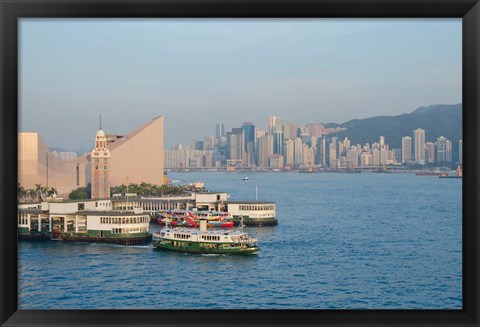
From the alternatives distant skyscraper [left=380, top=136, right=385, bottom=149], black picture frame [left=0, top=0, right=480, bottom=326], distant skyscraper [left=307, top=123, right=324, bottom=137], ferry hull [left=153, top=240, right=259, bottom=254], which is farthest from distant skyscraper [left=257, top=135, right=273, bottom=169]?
black picture frame [left=0, top=0, right=480, bottom=326]

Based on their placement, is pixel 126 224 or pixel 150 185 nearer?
pixel 126 224

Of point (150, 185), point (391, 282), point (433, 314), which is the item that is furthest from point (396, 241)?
point (433, 314)

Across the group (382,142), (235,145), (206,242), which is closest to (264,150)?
(235,145)

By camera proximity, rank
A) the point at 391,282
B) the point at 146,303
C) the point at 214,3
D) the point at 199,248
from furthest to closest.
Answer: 1. the point at 391,282
2. the point at 199,248
3. the point at 146,303
4. the point at 214,3

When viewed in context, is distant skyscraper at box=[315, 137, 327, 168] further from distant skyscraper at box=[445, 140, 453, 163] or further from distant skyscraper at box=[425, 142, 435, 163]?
distant skyscraper at box=[445, 140, 453, 163]

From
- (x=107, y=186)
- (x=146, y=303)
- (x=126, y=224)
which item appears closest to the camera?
(x=146, y=303)
